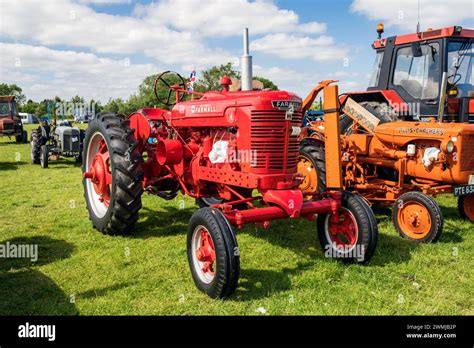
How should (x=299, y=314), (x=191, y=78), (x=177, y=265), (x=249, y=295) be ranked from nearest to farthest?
(x=299, y=314) → (x=249, y=295) → (x=177, y=265) → (x=191, y=78)

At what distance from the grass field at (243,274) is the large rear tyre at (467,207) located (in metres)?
0.12

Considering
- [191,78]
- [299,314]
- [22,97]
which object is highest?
[22,97]

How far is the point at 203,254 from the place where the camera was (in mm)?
3578

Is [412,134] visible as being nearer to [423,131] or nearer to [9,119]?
[423,131]

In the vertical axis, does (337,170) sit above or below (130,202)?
above

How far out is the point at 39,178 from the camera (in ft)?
32.5

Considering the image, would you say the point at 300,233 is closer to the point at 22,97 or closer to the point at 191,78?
the point at 191,78

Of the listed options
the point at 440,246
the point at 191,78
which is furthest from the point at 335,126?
the point at 191,78

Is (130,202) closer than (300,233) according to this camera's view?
Yes

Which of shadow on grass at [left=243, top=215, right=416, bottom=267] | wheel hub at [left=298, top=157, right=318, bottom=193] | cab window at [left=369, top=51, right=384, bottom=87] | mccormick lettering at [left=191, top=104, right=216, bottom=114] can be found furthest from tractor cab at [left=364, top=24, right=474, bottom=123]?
mccormick lettering at [left=191, top=104, right=216, bottom=114]

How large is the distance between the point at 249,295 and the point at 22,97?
3454 inches

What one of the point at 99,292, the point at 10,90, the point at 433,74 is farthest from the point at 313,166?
the point at 10,90

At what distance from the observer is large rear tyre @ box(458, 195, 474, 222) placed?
5.70 metres

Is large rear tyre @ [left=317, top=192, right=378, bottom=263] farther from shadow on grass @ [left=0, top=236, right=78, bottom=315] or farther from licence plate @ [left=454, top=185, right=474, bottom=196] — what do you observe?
shadow on grass @ [left=0, top=236, right=78, bottom=315]
